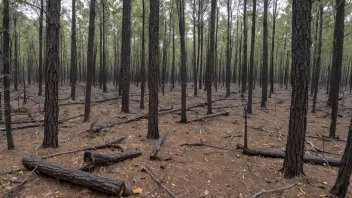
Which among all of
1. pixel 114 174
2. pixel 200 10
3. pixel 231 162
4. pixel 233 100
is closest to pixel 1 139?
pixel 114 174

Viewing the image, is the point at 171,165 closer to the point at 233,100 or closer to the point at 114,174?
the point at 114,174

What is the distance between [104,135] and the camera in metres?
6.84

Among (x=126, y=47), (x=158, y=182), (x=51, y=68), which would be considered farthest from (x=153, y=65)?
(x=126, y=47)

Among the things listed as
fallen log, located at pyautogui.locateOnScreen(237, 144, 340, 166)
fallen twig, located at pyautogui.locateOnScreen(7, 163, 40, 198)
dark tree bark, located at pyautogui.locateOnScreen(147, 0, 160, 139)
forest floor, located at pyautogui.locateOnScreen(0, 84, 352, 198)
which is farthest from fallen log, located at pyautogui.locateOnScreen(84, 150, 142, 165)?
fallen log, located at pyautogui.locateOnScreen(237, 144, 340, 166)

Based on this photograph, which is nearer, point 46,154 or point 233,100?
point 46,154

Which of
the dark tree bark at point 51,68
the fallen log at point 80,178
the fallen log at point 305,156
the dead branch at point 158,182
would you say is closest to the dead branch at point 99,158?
the fallen log at point 80,178

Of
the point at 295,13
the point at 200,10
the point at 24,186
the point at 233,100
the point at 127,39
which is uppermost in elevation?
the point at 200,10

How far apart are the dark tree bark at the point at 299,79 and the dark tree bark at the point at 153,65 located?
3.73m

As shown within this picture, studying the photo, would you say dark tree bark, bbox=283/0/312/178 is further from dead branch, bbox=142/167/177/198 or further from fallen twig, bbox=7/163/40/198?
fallen twig, bbox=7/163/40/198

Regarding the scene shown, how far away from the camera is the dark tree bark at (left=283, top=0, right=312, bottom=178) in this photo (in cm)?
374

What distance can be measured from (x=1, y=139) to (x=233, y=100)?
13842mm

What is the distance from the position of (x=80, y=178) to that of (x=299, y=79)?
4.70 metres

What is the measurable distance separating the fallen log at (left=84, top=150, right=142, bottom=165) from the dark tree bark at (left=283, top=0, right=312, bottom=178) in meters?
3.65

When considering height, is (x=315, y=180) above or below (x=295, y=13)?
below
